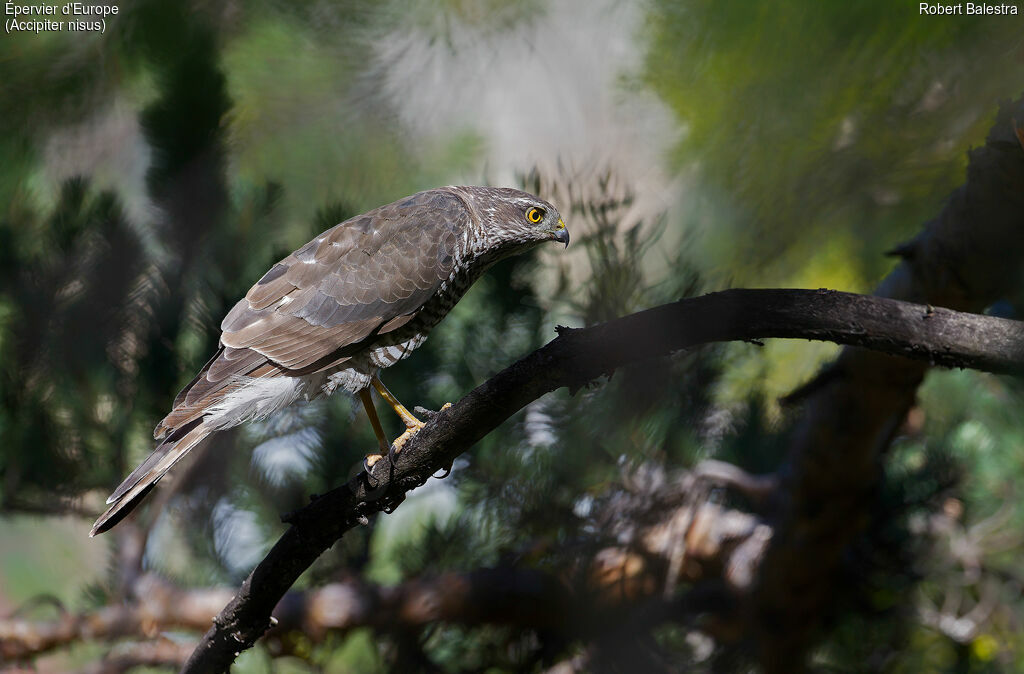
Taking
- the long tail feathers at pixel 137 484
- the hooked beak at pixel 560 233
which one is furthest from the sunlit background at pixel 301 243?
the long tail feathers at pixel 137 484

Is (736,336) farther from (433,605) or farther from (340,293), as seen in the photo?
(433,605)

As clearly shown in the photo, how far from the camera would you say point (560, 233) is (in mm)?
1934

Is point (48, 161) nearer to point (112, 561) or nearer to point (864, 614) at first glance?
point (112, 561)

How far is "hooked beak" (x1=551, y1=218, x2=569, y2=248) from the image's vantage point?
75.5 inches

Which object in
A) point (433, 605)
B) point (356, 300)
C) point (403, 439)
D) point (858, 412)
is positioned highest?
point (356, 300)

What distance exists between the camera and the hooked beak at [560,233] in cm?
192

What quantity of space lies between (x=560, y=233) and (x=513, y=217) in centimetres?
12

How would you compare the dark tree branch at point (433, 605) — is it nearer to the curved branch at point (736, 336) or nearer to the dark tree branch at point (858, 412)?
the dark tree branch at point (858, 412)

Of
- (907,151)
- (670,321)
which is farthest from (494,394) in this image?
(907,151)

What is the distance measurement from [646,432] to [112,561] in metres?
1.60

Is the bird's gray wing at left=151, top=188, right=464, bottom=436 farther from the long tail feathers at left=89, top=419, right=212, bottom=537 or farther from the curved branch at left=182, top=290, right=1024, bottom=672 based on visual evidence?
the curved branch at left=182, top=290, right=1024, bottom=672

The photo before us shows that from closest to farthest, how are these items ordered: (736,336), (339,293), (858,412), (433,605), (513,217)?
(736,336)
(339,293)
(513,217)
(433,605)
(858,412)

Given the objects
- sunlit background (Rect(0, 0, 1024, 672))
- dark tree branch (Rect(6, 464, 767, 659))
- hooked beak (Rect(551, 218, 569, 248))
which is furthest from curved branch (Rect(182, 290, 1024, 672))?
dark tree branch (Rect(6, 464, 767, 659))

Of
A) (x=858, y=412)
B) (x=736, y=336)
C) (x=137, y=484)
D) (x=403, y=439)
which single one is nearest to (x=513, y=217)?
(x=403, y=439)
